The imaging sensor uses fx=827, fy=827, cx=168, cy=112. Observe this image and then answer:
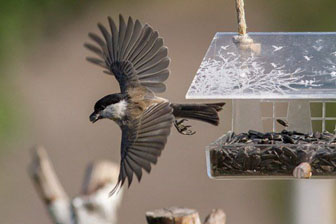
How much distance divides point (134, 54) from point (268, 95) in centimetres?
89

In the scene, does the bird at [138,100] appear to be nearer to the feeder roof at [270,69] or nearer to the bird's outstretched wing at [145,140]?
the bird's outstretched wing at [145,140]

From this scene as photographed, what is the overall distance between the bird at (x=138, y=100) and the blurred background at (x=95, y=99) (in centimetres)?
335

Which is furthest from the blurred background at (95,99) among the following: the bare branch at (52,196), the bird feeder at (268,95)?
the bird feeder at (268,95)

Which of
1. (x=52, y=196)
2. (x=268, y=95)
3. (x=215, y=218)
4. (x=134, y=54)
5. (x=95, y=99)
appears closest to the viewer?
(x=268, y=95)

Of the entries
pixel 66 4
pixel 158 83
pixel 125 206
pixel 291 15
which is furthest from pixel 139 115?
pixel 66 4

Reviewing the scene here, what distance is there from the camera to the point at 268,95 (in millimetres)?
3184

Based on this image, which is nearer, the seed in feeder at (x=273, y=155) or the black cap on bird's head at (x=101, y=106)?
the seed in feeder at (x=273, y=155)

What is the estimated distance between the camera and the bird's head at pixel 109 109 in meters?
3.68

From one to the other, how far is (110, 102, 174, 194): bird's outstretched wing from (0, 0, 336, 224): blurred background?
360cm

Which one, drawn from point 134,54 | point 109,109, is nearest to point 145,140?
point 109,109

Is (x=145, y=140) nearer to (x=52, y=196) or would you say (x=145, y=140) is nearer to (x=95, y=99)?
(x=52, y=196)

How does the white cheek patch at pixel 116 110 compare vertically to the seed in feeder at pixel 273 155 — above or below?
above

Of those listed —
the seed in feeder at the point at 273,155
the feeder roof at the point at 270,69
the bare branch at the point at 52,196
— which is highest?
the feeder roof at the point at 270,69

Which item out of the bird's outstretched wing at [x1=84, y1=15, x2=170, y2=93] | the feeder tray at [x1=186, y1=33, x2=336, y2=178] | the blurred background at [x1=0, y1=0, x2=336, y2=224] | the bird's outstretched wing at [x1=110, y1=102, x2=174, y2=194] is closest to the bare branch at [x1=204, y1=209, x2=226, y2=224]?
the feeder tray at [x1=186, y1=33, x2=336, y2=178]
